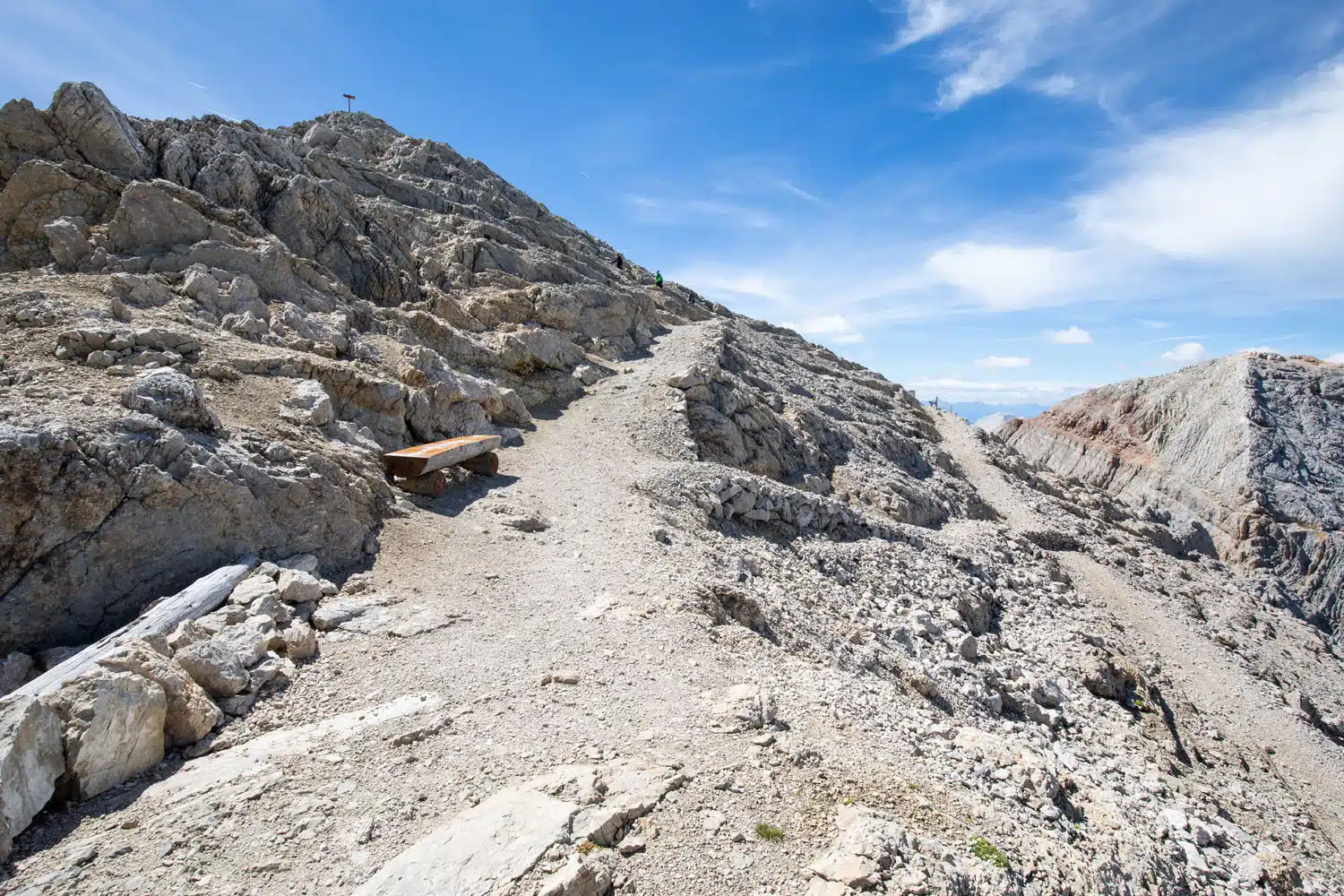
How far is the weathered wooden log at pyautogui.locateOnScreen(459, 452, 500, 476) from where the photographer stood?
52.5 feet

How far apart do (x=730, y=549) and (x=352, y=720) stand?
8.94 meters

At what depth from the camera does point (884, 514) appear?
950 inches

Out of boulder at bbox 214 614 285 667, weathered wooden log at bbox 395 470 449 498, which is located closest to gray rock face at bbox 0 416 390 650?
boulder at bbox 214 614 285 667

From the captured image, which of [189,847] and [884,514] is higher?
[884,514]

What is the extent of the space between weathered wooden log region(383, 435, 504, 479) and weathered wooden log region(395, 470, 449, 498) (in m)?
0.19

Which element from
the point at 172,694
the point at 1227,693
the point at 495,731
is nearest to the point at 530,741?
the point at 495,731

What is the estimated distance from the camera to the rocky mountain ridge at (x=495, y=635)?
18.0ft

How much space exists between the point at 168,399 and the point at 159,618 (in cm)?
399

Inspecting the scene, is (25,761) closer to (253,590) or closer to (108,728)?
→ (108,728)

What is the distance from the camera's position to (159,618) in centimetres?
756

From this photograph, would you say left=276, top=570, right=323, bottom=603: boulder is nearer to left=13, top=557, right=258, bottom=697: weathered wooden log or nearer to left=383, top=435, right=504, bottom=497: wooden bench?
left=13, top=557, right=258, bottom=697: weathered wooden log

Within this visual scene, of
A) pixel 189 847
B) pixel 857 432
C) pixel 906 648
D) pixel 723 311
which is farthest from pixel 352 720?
pixel 723 311

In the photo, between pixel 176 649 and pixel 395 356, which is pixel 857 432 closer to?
pixel 395 356

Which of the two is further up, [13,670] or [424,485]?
[424,485]
